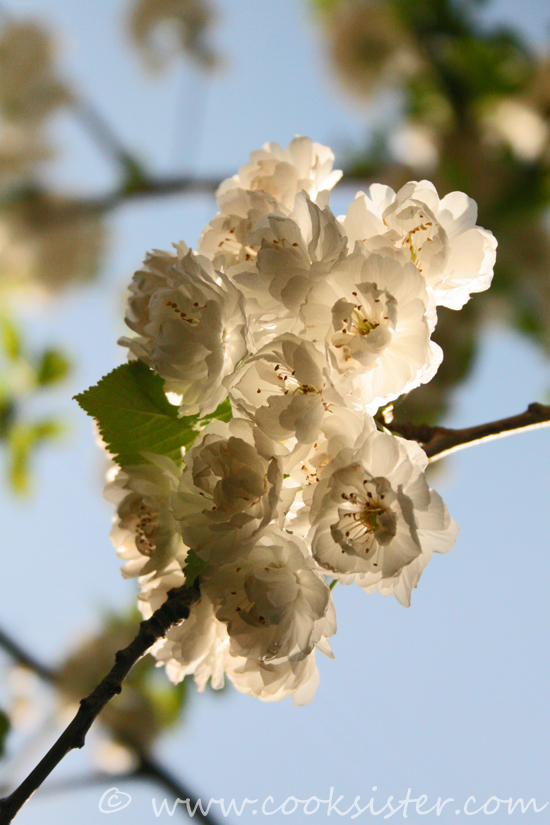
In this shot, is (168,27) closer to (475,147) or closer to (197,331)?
(475,147)

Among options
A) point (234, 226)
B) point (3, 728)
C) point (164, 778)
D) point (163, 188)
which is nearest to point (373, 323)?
point (234, 226)

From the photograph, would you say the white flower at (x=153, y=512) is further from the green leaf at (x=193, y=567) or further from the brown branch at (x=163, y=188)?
the brown branch at (x=163, y=188)

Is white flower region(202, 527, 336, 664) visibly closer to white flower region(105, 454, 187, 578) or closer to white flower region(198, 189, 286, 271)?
white flower region(105, 454, 187, 578)

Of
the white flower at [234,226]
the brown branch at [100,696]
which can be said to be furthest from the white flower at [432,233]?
the brown branch at [100,696]

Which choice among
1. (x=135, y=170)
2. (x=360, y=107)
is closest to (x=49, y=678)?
(x=135, y=170)

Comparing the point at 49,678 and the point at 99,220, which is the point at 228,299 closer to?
the point at 49,678

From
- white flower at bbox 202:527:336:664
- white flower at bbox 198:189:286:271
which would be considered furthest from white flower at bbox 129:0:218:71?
white flower at bbox 202:527:336:664
